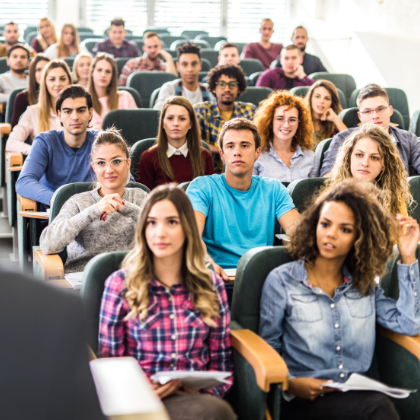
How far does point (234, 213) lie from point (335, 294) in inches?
26.7

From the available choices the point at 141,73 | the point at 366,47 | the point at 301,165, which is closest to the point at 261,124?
the point at 301,165

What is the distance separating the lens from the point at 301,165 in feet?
10.0

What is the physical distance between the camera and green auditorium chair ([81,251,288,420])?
1.39 meters

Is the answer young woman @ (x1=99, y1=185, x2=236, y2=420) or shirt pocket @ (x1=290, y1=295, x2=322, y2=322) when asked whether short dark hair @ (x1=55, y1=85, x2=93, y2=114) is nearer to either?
young woman @ (x1=99, y1=185, x2=236, y2=420)

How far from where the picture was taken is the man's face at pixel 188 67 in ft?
14.5

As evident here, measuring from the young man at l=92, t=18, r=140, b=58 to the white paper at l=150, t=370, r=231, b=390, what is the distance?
19.3 ft

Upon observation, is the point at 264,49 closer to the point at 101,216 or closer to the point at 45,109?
the point at 45,109

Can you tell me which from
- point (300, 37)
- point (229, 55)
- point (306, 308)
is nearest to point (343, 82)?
point (229, 55)

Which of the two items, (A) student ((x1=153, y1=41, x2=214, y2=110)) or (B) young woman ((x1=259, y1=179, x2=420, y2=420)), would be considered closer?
(B) young woman ((x1=259, y1=179, x2=420, y2=420))

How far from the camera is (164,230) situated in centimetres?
146

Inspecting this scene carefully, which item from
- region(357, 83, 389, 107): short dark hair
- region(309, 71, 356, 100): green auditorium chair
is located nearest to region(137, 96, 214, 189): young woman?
region(357, 83, 389, 107): short dark hair

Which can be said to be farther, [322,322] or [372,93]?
[372,93]

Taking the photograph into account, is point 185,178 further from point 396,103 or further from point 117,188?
point 396,103

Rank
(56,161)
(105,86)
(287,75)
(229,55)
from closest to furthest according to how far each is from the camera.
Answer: (56,161) → (105,86) → (287,75) → (229,55)
